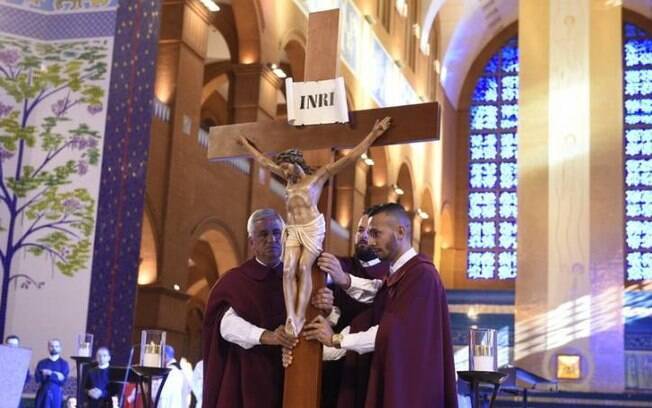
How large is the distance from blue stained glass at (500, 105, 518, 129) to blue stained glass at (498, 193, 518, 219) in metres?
2.50

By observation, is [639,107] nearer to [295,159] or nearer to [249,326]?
[295,159]

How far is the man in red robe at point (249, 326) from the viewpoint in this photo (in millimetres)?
4664

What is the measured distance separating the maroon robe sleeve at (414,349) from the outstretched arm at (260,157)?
0.90m

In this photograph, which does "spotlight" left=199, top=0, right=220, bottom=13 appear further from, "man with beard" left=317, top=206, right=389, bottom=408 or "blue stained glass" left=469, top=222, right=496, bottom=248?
"blue stained glass" left=469, top=222, right=496, bottom=248

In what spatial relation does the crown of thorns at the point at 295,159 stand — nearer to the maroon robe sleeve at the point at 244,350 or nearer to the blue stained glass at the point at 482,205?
the maroon robe sleeve at the point at 244,350

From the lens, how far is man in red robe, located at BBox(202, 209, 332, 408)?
4.66 meters

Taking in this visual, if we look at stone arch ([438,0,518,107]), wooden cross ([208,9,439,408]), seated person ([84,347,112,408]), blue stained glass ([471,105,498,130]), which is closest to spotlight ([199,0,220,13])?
seated person ([84,347,112,408])

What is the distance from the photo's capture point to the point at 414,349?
4160 millimetres

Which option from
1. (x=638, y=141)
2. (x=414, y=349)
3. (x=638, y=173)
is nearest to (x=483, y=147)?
(x=638, y=141)

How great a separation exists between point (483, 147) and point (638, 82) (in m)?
5.82

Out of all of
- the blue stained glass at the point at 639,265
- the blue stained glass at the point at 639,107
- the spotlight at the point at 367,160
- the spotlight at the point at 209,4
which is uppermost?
the blue stained glass at the point at 639,107

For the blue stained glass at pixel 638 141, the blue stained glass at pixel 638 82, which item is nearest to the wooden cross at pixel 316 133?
the blue stained glass at pixel 638 141

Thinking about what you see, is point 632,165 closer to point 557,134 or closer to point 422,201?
point 422,201

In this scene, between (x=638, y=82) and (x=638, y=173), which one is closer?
(x=638, y=173)
